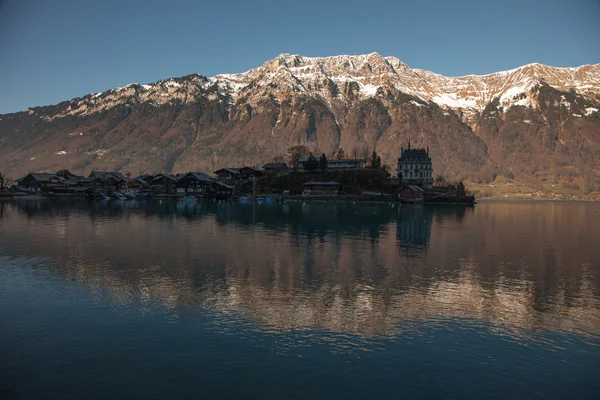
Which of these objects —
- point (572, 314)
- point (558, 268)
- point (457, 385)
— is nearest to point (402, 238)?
point (558, 268)

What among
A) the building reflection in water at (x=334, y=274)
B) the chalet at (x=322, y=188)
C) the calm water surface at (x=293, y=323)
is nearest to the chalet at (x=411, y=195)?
the chalet at (x=322, y=188)

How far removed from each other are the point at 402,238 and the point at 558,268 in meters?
25.0

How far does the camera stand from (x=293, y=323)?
27.4m

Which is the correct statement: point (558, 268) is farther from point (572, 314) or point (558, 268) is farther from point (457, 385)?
point (457, 385)

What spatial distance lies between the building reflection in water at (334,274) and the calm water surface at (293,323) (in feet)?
0.71

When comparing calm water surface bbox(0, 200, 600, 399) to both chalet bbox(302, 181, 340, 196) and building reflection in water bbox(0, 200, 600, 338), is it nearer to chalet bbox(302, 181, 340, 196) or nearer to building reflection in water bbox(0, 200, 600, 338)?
building reflection in water bbox(0, 200, 600, 338)

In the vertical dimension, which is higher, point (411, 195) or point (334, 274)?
Result: point (411, 195)

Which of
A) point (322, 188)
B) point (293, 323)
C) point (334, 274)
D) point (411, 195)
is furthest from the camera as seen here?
point (322, 188)

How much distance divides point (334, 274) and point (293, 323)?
1453 cm

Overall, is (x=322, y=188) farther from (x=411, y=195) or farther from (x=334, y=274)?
(x=334, y=274)

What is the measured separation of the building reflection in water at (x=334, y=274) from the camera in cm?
2983

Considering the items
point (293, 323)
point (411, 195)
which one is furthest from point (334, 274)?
point (411, 195)

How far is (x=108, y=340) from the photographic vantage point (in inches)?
963

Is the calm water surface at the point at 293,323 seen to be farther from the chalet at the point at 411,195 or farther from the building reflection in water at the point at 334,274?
the chalet at the point at 411,195
